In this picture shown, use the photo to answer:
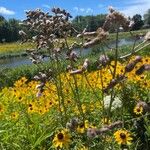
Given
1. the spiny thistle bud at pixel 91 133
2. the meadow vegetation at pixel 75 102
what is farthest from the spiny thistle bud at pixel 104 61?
the spiny thistle bud at pixel 91 133

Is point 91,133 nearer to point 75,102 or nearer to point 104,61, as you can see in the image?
point 104,61

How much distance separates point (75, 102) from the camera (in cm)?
572

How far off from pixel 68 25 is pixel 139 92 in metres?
3.64

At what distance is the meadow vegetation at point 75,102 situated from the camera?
247 cm

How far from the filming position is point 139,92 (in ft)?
24.0

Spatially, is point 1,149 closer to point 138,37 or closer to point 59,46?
point 59,46

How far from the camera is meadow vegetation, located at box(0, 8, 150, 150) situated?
2.47 m

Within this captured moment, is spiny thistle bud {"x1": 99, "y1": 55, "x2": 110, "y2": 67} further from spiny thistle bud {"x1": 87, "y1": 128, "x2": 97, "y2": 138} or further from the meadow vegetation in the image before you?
spiny thistle bud {"x1": 87, "y1": 128, "x2": 97, "y2": 138}

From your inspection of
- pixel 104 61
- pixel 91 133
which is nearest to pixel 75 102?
pixel 104 61

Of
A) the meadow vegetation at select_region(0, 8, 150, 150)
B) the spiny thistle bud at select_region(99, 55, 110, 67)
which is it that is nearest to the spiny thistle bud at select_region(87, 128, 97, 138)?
the meadow vegetation at select_region(0, 8, 150, 150)

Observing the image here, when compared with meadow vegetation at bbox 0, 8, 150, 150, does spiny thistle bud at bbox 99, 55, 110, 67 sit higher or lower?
higher

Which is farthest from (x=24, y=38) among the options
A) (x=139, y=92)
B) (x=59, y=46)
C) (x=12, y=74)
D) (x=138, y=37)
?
(x=12, y=74)

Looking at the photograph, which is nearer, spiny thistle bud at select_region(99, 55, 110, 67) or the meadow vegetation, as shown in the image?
the meadow vegetation

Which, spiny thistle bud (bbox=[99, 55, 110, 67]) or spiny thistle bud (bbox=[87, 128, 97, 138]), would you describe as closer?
spiny thistle bud (bbox=[87, 128, 97, 138])
